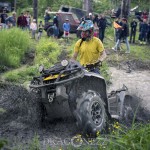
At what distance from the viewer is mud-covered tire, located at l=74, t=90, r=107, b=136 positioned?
6859mm

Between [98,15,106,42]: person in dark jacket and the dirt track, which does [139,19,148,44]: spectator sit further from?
the dirt track

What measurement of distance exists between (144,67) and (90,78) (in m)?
10.3

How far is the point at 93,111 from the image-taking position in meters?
7.08

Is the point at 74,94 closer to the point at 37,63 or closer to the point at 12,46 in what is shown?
the point at 37,63

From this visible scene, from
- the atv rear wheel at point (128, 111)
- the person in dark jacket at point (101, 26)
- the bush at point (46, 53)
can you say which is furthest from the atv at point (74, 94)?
the person in dark jacket at point (101, 26)

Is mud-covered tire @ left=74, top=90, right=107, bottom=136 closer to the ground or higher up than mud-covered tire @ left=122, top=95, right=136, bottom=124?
higher up

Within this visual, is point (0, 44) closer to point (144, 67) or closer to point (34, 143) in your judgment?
point (144, 67)

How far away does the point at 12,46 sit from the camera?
16875mm

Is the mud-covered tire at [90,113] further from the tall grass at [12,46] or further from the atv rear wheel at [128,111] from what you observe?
the tall grass at [12,46]

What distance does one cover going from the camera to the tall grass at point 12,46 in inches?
A: 603

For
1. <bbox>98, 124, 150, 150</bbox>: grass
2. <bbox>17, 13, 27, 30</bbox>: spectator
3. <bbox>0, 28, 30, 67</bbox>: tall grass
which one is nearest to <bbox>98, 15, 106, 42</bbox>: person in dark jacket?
<bbox>17, 13, 27, 30</bbox>: spectator

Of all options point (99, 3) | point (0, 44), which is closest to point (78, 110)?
point (0, 44)

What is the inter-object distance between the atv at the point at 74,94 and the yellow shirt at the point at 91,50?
89 centimetres

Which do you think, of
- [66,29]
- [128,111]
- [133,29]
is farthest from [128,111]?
[66,29]
